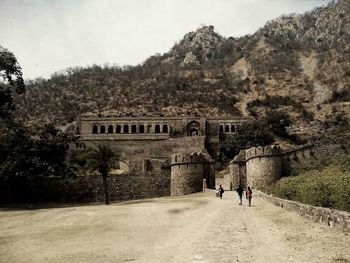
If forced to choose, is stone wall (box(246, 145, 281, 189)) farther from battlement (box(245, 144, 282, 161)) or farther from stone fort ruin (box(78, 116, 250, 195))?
stone fort ruin (box(78, 116, 250, 195))

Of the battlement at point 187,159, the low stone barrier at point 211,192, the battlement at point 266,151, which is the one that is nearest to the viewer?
the low stone barrier at point 211,192

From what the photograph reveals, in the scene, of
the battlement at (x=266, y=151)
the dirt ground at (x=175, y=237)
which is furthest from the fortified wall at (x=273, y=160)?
the dirt ground at (x=175, y=237)

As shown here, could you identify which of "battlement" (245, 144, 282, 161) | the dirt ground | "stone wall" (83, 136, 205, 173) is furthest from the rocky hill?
the dirt ground

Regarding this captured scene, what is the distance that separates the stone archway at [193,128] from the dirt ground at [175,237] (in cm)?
4091

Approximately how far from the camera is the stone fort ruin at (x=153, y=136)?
56278 mm

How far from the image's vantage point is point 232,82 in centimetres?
10738

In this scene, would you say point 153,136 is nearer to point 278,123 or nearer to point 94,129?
point 94,129

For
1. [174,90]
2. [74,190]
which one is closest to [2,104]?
[74,190]

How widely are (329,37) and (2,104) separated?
10517 cm

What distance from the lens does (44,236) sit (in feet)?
65.7

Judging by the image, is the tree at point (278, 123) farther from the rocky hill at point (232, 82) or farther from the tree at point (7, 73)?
the tree at point (7, 73)

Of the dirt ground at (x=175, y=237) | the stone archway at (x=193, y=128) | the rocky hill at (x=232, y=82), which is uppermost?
the rocky hill at (x=232, y=82)

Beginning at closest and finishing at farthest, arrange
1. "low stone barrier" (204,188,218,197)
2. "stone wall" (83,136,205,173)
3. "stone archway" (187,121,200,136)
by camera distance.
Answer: "low stone barrier" (204,188,218,197) → "stone wall" (83,136,205,173) → "stone archway" (187,121,200,136)

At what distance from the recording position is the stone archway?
68.7 metres
